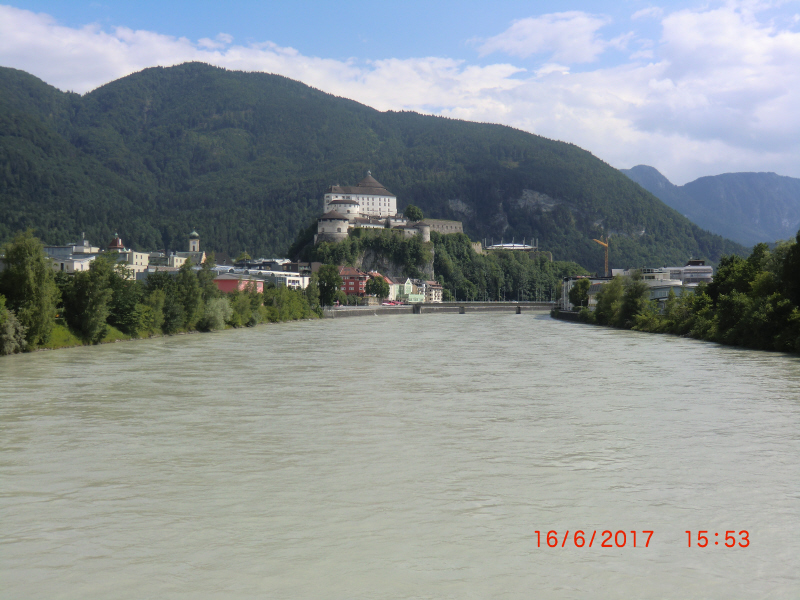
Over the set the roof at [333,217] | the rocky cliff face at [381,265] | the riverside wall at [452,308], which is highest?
the roof at [333,217]

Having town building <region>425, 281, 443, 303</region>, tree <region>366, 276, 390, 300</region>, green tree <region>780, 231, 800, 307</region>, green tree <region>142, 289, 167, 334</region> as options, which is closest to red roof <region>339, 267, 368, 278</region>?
tree <region>366, 276, 390, 300</region>

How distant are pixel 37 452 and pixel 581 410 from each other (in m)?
11.3

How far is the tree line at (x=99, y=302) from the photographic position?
30531mm

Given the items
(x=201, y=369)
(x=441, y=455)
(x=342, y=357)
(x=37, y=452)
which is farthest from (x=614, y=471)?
(x=342, y=357)

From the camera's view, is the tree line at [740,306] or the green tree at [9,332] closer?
the green tree at [9,332]

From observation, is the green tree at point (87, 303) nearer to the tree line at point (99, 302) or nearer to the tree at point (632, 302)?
the tree line at point (99, 302)

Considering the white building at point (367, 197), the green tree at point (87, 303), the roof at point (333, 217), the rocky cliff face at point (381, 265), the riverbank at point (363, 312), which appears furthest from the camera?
the white building at point (367, 197)

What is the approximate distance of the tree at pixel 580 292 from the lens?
82.5 meters

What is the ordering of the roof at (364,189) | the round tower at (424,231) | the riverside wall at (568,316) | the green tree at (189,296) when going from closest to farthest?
the green tree at (189,296) → the riverside wall at (568,316) → the round tower at (424,231) → the roof at (364,189)

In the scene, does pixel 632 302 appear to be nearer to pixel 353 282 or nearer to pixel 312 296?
pixel 312 296

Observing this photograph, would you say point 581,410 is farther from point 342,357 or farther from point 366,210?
point 366,210

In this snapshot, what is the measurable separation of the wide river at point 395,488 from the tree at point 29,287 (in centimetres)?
955

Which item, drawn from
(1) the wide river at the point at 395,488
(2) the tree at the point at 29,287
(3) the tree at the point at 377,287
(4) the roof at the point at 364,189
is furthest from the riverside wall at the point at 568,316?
(4) the roof at the point at 364,189

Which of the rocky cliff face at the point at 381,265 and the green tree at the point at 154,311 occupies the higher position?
the rocky cliff face at the point at 381,265
